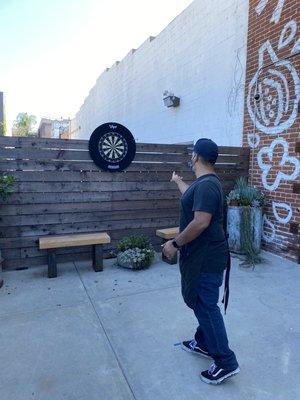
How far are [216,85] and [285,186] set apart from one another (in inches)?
122

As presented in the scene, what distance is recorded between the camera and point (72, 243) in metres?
4.65

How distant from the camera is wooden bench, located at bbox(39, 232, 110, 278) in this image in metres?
4.55

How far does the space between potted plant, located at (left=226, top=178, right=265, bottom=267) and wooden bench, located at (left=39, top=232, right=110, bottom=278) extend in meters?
2.10

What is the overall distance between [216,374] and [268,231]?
12.5 feet

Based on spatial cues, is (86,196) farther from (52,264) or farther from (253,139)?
(253,139)

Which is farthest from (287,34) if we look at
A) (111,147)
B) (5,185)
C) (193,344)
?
(193,344)

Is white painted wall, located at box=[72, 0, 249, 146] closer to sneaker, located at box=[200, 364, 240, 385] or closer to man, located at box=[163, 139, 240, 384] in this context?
man, located at box=[163, 139, 240, 384]

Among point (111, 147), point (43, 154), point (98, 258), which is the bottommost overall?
point (98, 258)

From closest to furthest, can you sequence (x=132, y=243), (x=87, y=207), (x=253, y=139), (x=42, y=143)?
(x=42, y=143), (x=132, y=243), (x=87, y=207), (x=253, y=139)

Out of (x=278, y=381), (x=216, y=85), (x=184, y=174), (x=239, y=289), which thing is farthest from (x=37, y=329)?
(x=216, y=85)

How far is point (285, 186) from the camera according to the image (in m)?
→ 5.47

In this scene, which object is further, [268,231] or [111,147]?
[268,231]

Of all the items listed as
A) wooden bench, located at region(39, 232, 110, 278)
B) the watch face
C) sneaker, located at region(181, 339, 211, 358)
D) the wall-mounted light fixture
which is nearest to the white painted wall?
the wall-mounted light fixture

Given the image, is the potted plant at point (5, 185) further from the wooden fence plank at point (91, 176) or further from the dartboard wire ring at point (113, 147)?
the dartboard wire ring at point (113, 147)
